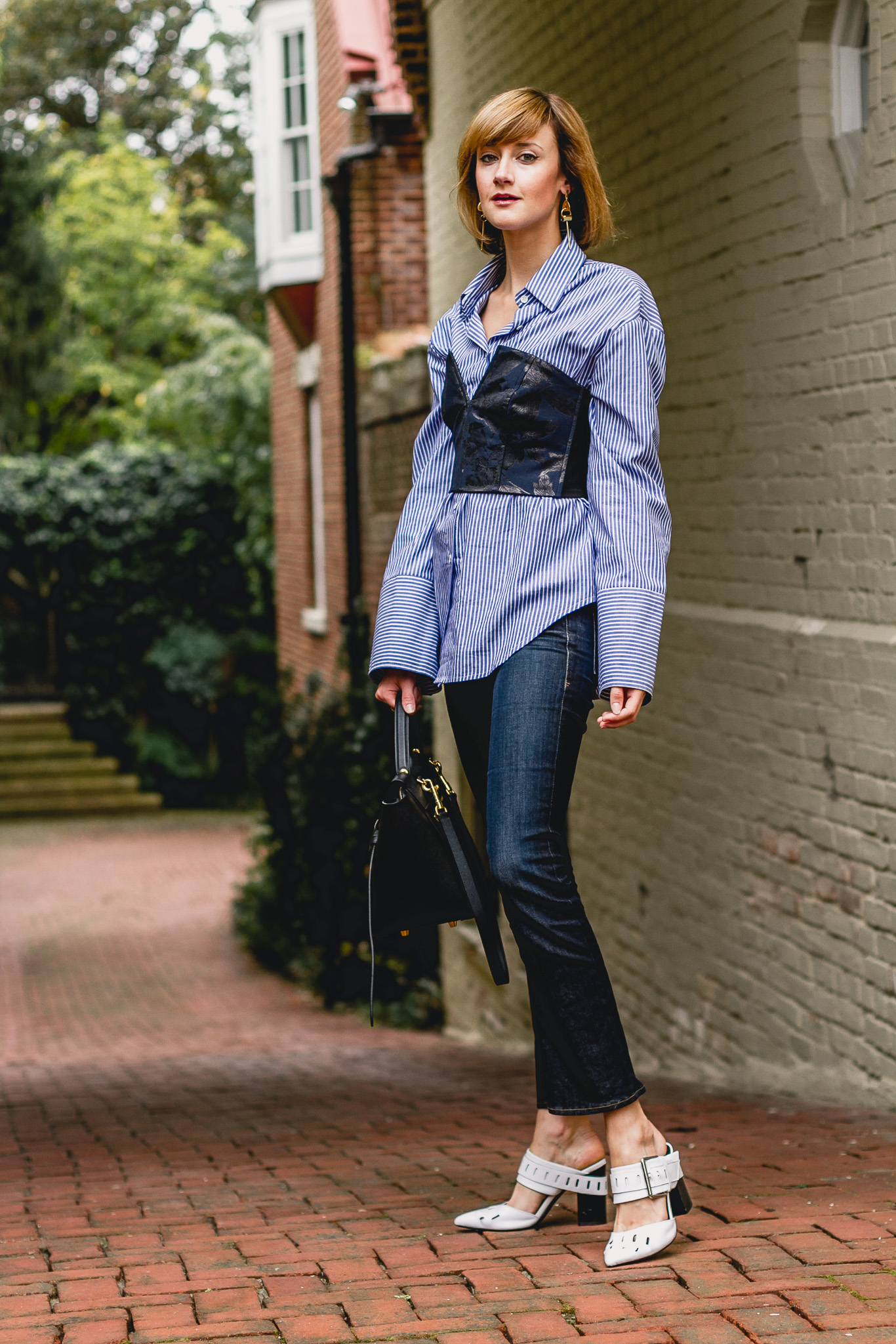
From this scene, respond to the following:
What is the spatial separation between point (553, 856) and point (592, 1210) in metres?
0.74

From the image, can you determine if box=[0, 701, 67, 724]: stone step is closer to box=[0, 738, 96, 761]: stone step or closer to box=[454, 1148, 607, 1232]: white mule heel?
box=[0, 738, 96, 761]: stone step

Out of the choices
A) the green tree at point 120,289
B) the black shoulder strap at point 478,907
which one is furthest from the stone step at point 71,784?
the black shoulder strap at point 478,907

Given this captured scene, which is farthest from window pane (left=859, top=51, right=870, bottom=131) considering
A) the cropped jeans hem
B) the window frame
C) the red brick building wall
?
the red brick building wall

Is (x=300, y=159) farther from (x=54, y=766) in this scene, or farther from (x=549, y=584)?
(x=549, y=584)

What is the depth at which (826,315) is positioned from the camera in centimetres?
450

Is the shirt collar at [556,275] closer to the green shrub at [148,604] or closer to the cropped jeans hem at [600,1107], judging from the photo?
the cropped jeans hem at [600,1107]

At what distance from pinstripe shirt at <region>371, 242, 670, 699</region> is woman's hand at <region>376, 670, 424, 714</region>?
0.10ft

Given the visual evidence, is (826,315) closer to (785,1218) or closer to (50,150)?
(785,1218)

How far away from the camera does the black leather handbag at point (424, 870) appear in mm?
2848

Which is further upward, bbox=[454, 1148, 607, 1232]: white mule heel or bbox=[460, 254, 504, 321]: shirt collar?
bbox=[460, 254, 504, 321]: shirt collar

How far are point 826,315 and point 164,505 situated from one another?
18.0 metres

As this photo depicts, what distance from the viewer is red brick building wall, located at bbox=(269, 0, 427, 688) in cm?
1275

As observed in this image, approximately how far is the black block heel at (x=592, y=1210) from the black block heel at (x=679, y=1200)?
6.8 inches

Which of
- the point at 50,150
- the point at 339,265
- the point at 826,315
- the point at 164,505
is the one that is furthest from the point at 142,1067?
the point at 50,150
